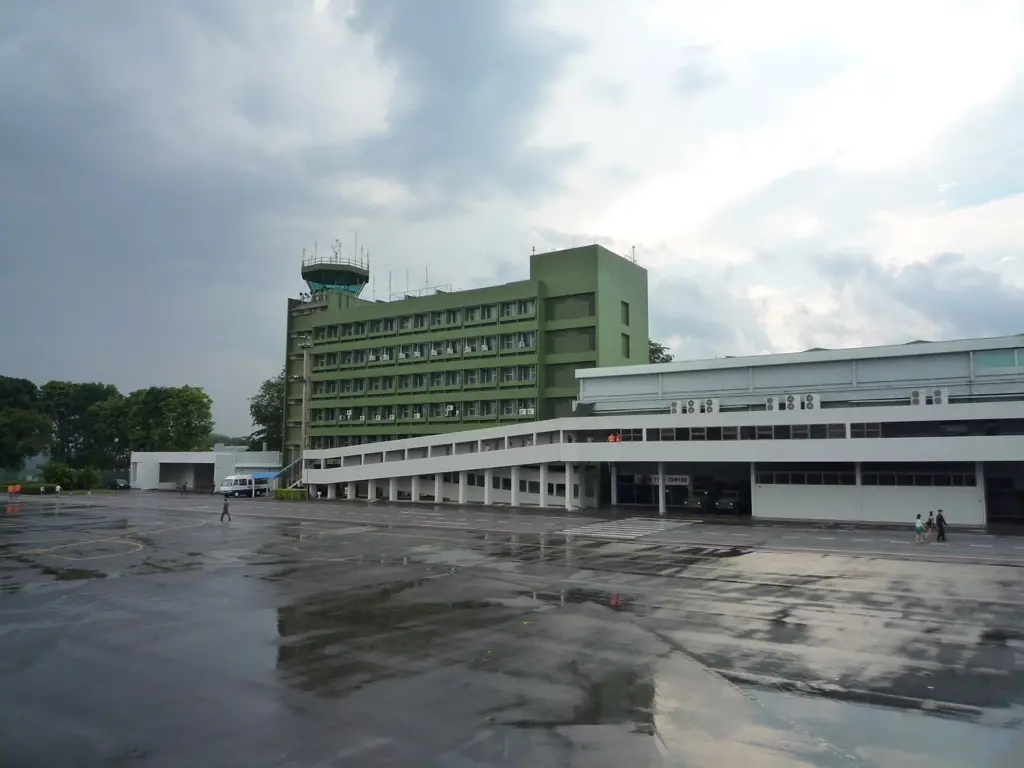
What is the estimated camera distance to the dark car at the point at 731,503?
149 feet

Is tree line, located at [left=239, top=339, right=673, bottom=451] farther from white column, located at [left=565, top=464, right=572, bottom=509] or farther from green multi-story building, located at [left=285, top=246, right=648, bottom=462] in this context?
white column, located at [left=565, top=464, right=572, bottom=509]

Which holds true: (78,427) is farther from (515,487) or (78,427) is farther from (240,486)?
(515,487)

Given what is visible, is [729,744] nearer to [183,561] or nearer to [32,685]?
[32,685]

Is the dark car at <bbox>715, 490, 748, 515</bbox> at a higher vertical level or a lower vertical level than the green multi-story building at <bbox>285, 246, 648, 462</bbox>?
lower

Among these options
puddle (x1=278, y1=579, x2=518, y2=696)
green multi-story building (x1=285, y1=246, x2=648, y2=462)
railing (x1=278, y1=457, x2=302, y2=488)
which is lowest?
puddle (x1=278, y1=579, x2=518, y2=696)

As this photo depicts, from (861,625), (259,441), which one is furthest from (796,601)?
(259,441)

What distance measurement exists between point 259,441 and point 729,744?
314 feet

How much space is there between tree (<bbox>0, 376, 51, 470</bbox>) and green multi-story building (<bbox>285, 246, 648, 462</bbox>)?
34370 mm

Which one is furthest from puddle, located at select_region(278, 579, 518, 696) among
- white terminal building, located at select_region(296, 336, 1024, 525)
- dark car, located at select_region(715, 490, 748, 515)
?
dark car, located at select_region(715, 490, 748, 515)

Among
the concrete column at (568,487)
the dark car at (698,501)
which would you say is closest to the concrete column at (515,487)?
the concrete column at (568,487)

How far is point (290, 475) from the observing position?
75.1 m

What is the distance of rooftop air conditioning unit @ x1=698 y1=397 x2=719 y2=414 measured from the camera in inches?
1853

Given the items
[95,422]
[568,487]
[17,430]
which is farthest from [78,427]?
[568,487]

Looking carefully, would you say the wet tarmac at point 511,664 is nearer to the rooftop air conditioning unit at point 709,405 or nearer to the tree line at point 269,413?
the rooftop air conditioning unit at point 709,405
